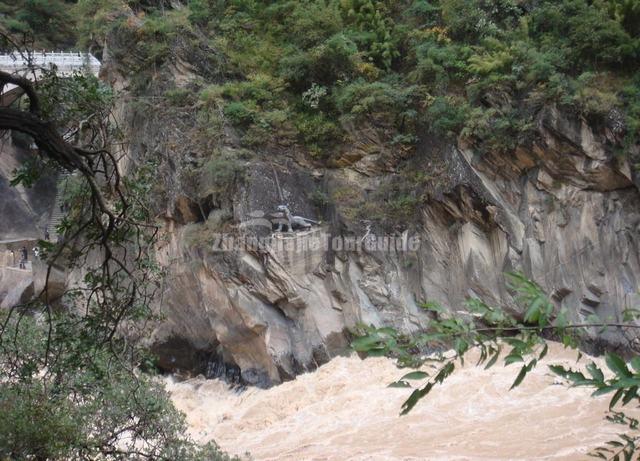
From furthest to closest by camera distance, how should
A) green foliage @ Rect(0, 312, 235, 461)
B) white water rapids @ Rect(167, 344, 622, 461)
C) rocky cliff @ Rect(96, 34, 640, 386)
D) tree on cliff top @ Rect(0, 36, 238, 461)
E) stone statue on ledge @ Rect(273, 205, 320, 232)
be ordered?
stone statue on ledge @ Rect(273, 205, 320, 232), rocky cliff @ Rect(96, 34, 640, 386), white water rapids @ Rect(167, 344, 622, 461), green foliage @ Rect(0, 312, 235, 461), tree on cliff top @ Rect(0, 36, 238, 461)

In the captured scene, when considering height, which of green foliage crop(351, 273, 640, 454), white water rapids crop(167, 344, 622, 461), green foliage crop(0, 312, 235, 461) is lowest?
white water rapids crop(167, 344, 622, 461)

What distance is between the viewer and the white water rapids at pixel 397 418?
8.07m

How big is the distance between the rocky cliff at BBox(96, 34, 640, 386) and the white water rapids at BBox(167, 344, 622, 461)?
862 mm

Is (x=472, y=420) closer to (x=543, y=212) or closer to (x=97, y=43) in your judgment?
(x=543, y=212)

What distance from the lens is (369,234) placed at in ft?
42.4

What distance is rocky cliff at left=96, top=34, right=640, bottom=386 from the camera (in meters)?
11.5

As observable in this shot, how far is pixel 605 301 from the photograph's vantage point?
11.2 meters

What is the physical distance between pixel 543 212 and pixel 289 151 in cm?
545

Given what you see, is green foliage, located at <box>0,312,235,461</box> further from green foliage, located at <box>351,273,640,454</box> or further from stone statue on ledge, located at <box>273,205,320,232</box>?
stone statue on ledge, located at <box>273,205,320,232</box>

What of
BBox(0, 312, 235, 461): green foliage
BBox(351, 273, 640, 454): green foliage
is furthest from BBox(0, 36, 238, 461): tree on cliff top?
BBox(351, 273, 640, 454): green foliage

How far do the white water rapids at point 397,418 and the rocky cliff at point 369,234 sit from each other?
862 mm

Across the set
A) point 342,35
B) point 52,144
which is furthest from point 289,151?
point 52,144

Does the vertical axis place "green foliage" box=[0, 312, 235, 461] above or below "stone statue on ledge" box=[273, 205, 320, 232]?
below

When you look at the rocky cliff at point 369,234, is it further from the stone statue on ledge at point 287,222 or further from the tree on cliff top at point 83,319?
the tree on cliff top at point 83,319
